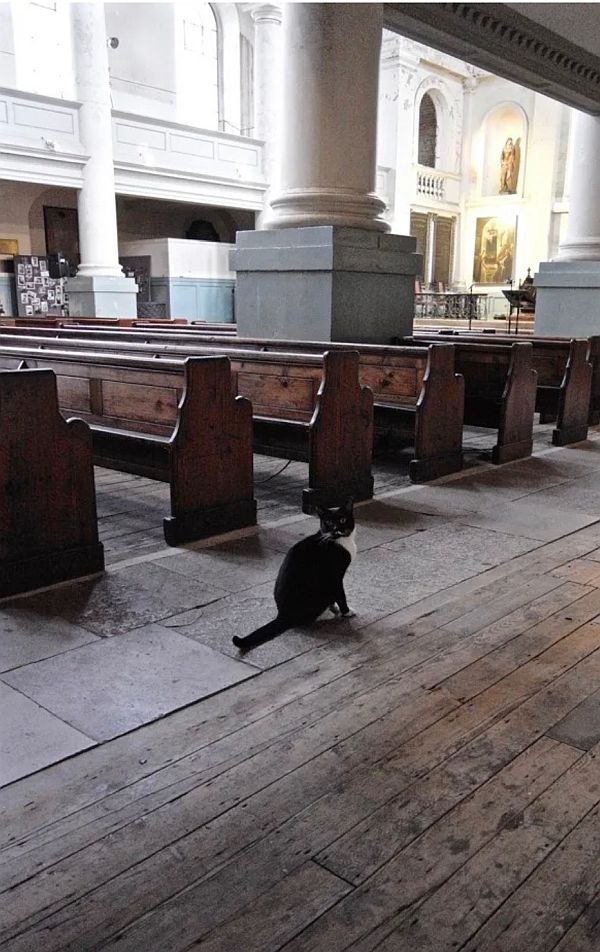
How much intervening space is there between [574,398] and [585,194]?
4163 mm

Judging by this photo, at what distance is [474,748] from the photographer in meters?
1.95

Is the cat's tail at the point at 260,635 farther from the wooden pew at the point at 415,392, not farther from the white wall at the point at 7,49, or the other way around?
the white wall at the point at 7,49

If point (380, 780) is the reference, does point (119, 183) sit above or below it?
above

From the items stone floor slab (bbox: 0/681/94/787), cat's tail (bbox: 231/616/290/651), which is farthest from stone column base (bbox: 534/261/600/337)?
stone floor slab (bbox: 0/681/94/787)

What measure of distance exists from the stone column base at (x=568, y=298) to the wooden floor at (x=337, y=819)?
24.4 ft

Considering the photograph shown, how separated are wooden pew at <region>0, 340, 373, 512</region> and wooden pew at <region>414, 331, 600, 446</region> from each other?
2247 millimetres

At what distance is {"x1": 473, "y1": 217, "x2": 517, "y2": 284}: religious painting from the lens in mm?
23734

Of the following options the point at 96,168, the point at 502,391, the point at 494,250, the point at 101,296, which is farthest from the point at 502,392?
the point at 494,250

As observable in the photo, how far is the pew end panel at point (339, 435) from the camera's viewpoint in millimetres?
4043

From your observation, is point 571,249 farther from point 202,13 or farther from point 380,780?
point 202,13

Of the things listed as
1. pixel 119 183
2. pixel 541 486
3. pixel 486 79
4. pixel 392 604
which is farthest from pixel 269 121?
pixel 392 604

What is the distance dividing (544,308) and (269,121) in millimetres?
10205

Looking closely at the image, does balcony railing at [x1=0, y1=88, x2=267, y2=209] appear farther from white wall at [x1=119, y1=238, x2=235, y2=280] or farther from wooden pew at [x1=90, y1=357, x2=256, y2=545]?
wooden pew at [x1=90, y1=357, x2=256, y2=545]

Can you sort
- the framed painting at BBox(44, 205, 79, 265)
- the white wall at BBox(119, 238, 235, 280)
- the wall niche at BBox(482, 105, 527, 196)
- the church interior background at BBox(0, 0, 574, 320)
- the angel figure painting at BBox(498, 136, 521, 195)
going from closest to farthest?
1. the church interior background at BBox(0, 0, 574, 320)
2. the white wall at BBox(119, 238, 235, 280)
3. the framed painting at BBox(44, 205, 79, 265)
4. the wall niche at BBox(482, 105, 527, 196)
5. the angel figure painting at BBox(498, 136, 521, 195)
